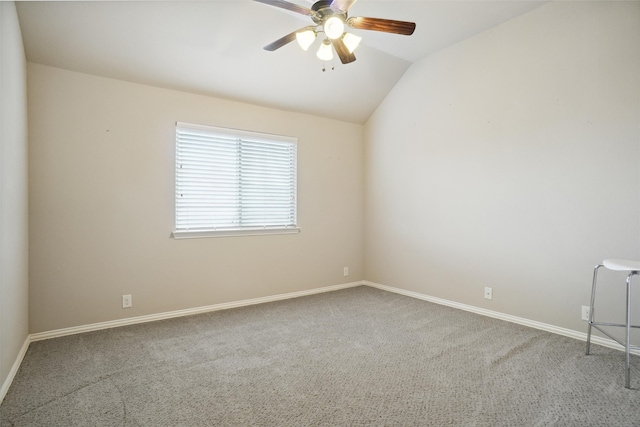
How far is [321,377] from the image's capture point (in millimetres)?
2158

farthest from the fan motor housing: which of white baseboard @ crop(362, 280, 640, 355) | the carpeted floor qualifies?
white baseboard @ crop(362, 280, 640, 355)

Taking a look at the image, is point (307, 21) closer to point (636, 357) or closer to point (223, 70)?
point (223, 70)

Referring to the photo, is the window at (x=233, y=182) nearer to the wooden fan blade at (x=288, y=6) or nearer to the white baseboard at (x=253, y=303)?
the white baseboard at (x=253, y=303)

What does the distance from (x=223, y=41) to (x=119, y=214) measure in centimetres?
186

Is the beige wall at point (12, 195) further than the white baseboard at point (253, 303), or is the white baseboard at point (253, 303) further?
the white baseboard at point (253, 303)

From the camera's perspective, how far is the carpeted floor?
175cm

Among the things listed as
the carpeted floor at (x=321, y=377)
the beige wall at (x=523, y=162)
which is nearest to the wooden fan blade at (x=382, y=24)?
the beige wall at (x=523, y=162)

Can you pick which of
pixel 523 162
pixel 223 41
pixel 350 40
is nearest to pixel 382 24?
pixel 350 40

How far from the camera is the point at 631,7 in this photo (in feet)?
8.23

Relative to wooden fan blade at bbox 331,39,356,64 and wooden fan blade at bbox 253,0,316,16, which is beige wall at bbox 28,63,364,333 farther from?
wooden fan blade at bbox 253,0,316,16

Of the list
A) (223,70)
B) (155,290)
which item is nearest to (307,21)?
(223,70)

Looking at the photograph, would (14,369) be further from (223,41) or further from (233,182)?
(223,41)

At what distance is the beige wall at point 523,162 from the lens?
261 centimetres

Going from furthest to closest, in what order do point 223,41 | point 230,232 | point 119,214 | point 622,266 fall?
point 230,232, point 119,214, point 223,41, point 622,266
